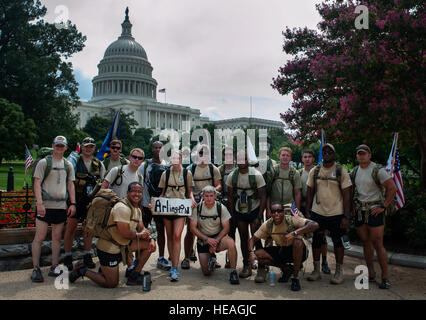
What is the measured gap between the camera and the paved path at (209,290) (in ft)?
16.6

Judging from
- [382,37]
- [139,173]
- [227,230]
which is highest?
[382,37]

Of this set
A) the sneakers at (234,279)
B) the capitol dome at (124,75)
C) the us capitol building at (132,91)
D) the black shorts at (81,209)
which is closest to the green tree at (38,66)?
the black shorts at (81,209)

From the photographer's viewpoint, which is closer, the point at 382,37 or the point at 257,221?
the point at 257,221

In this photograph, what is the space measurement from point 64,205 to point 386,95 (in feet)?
18.8

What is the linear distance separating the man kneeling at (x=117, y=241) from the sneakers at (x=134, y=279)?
1cm

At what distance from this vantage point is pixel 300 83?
11086 millimetres

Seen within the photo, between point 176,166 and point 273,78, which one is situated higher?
point 273,78

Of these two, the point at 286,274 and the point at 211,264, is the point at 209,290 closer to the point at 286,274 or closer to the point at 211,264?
the point at 211,264

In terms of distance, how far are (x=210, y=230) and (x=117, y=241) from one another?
1.51 metres

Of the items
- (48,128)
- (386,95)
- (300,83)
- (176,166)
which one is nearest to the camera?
(176,166)

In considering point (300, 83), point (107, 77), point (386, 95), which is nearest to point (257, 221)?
point (386, 95)

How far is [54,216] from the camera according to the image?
5.84 meters
